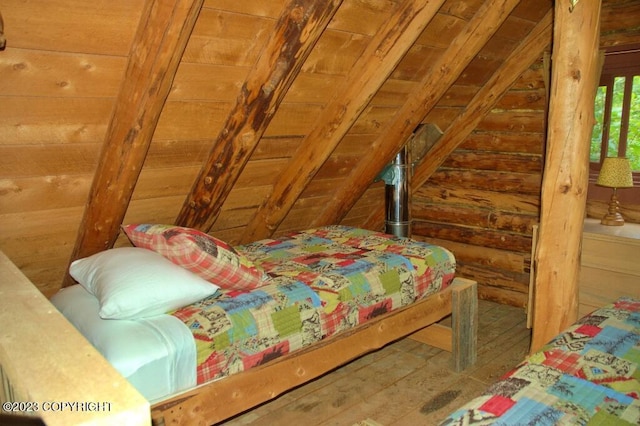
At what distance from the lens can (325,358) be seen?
2.18 metres

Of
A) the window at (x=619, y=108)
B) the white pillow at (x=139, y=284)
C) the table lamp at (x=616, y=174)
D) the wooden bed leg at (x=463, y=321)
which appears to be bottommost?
the wooden bed leg at (x=463, y=321)

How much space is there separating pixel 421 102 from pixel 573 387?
6.77ft

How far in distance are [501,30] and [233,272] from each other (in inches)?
91.2

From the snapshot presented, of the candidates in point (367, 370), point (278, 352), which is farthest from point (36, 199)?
point (367, 370)

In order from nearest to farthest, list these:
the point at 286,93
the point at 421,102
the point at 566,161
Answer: the point at 566,161
the point at 286,93
the point at 421,102

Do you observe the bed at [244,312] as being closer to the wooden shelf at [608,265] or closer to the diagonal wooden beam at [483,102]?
the wooden shelf at [608,265]

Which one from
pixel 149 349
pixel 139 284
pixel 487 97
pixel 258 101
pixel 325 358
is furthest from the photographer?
pixel 487 97

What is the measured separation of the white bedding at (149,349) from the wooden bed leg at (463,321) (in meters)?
1.57

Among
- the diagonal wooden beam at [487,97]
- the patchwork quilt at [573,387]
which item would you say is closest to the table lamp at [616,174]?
the diagonal wooden beam at [487,97]

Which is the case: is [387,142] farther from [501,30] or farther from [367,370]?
[367,370]

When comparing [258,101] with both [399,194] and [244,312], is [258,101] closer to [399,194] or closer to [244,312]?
[244,312]

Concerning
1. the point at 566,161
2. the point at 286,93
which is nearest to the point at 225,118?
the point at 286,93

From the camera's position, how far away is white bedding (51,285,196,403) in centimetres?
158

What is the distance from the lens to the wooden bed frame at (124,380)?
839 millimetres
